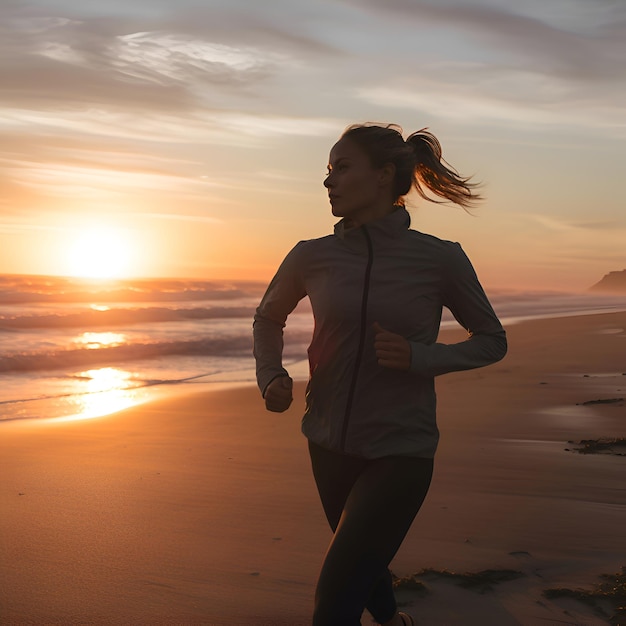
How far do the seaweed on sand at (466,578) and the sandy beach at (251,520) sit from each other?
0.04 metres

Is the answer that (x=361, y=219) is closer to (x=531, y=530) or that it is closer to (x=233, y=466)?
(x=531, y=530)

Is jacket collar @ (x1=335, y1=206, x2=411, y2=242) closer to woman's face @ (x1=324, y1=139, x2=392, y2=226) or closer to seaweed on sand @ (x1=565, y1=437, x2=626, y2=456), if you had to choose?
woman's face @ (x1=324, y1=139, x2=392, y2=226)

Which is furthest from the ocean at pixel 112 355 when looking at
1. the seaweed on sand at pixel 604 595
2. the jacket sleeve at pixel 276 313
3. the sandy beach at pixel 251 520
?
the jacket sleeve at pixel 276 313

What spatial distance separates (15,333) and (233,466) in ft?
56.5

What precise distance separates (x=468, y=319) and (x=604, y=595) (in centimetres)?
199

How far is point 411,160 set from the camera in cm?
302

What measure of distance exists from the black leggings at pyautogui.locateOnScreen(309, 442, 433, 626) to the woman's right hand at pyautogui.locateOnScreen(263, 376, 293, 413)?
0.19m

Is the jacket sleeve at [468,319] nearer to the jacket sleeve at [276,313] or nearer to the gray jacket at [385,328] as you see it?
the gray jacket at [385,328]

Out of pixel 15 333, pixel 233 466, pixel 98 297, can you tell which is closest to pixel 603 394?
pixel 233 466

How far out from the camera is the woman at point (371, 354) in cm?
262

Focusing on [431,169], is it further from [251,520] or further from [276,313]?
[251,520]

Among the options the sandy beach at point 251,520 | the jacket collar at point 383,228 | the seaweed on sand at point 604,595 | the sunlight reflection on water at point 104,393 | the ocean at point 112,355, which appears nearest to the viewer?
the jacket collar at point 383,228

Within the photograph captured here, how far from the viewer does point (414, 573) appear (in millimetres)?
4414

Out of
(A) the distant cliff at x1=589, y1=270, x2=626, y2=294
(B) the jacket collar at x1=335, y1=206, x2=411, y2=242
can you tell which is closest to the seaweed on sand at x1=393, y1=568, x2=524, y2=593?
(B) the jacket collar at x1=335, y1=206, x2=411, y2=242
